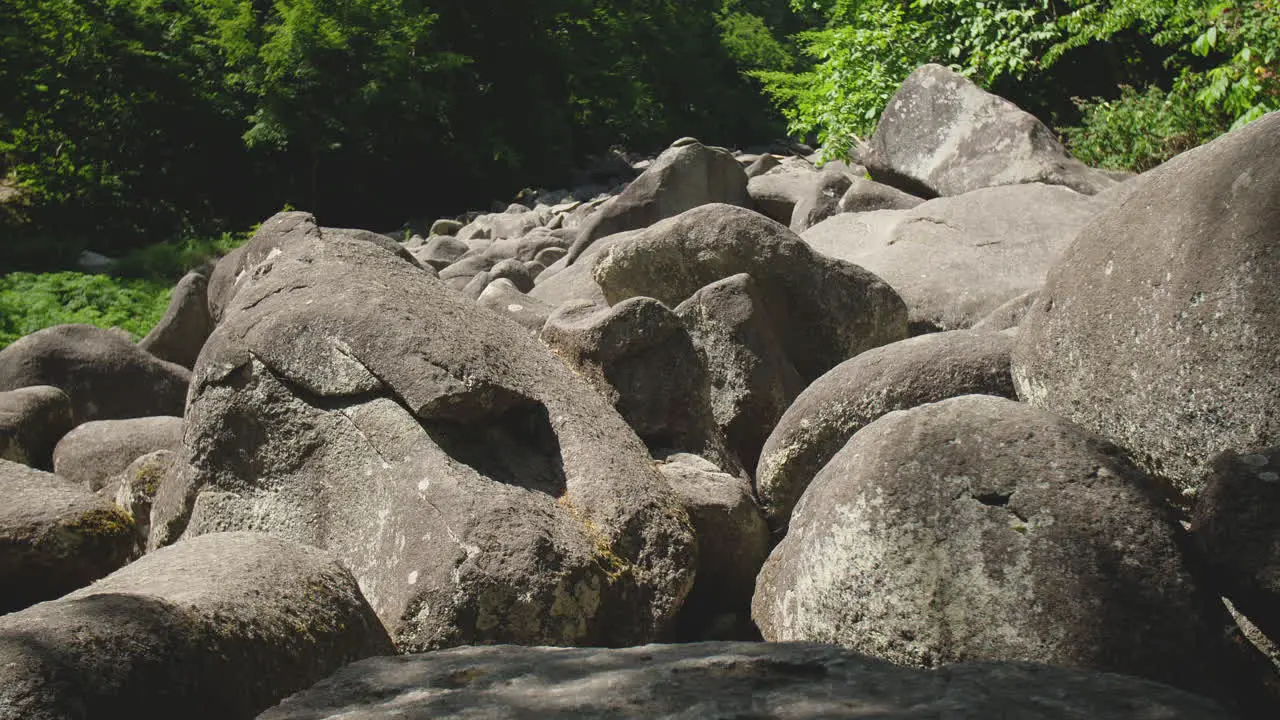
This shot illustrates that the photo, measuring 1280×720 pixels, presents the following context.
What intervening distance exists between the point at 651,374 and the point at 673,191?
5885 millimetres

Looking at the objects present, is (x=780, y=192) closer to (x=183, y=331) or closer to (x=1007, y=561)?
(x=183, y=331)

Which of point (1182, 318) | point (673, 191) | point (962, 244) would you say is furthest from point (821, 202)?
point (1182, 318)

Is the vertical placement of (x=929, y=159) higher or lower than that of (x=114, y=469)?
higher

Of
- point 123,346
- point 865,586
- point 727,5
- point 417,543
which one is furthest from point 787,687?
point 727,5

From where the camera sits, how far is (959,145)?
905 centimetres

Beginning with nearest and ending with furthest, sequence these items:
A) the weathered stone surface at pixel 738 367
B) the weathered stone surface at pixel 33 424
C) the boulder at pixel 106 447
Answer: the weathered stone surface at pixel 738 367, the boulder at pixel 106 447, the weathered stone surface at pixel 33 424

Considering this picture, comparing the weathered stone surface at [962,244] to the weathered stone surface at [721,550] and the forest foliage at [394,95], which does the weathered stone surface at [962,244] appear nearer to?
the weathered stone surface at [721,550]

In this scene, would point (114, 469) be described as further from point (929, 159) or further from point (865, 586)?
point (929, 159)

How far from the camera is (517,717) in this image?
2.14m

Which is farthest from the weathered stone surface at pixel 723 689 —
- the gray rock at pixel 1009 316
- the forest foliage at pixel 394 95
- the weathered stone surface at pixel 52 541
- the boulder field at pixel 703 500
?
the forest foliage at pixel 394 95

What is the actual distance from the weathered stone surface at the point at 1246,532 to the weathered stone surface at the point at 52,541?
3.30m

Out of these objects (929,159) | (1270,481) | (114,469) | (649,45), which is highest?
(649,45)

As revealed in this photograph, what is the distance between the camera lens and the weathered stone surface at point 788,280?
5.51m

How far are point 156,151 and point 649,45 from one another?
13600 millimetres
